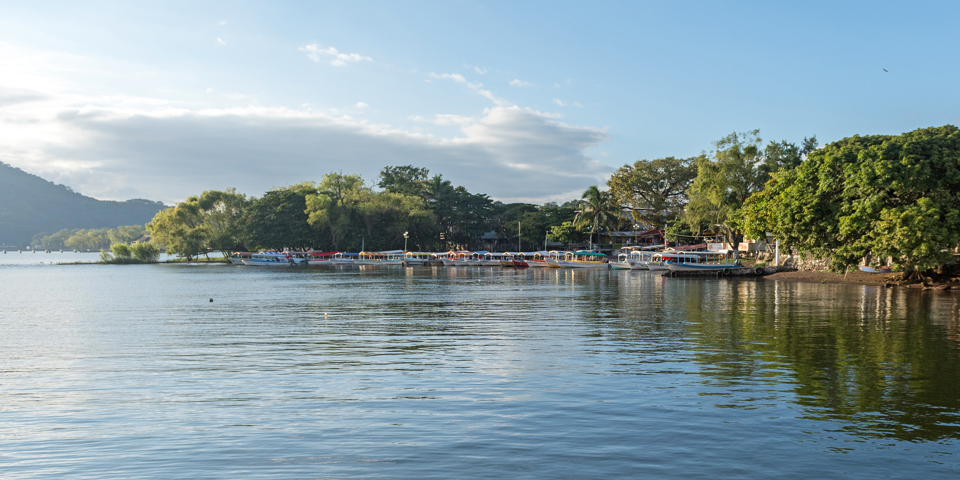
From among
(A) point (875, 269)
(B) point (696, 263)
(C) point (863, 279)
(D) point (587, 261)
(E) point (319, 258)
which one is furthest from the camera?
(E) point (319, 258)

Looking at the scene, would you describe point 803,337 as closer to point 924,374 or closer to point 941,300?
point 924,374

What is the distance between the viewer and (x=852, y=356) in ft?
59.4

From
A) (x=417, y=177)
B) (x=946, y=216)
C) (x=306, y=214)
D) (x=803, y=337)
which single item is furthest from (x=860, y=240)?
(x=417, y=177)

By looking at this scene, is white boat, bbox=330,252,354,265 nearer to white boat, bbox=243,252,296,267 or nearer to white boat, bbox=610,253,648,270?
white boat, bbox=243,252,296,267

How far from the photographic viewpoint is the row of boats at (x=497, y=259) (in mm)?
80500

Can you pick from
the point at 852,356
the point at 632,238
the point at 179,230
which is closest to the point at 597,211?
the point at 632,238

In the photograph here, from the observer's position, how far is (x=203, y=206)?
123 metres

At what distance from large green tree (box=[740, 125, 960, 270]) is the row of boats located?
974 inches

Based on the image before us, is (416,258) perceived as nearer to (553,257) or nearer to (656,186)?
(553,257)

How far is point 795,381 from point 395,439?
1010 cm

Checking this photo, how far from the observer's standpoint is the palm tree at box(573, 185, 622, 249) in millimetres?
107250

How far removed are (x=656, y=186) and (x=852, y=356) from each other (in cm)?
9166

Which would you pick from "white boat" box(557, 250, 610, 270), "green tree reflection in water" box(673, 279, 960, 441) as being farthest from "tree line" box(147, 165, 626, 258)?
"green tree reflection in water" box(673, 279, 960, 441)

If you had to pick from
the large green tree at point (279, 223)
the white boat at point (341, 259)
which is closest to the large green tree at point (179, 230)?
the large green tree at point (279, 223)
